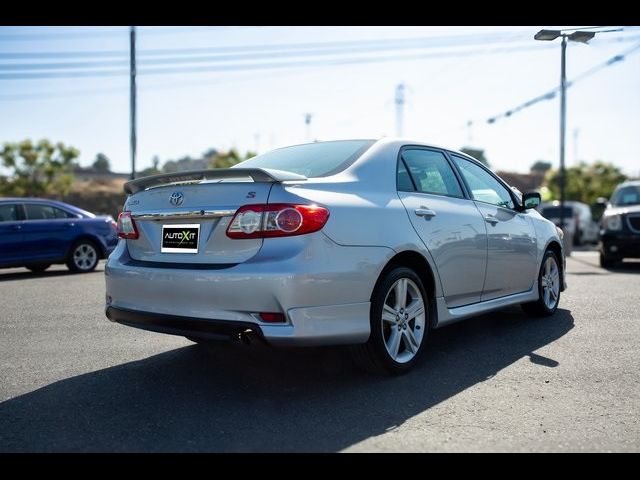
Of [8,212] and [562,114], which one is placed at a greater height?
[562,114]

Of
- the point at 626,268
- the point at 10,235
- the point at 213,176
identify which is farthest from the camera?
the point at 626,268

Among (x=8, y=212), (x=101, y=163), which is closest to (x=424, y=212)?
(x=8, y=212)

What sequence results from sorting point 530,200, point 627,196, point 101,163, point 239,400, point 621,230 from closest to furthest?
point 239,400
point 530,200
point 621,230
point 627,196
point 101,163

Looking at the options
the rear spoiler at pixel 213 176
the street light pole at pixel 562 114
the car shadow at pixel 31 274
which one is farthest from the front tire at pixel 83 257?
the street light pole at pixel 562 114

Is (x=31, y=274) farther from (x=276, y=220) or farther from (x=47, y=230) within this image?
(x=276, y=220)

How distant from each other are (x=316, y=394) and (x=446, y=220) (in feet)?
5.58

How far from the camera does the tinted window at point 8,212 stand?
11.2 metres

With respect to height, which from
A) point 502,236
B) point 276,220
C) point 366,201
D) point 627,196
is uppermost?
point 627,196

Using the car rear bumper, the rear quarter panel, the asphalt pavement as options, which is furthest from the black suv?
the car rear bumper

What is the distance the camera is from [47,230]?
452 inches

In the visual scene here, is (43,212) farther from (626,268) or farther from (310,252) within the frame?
(626,268)

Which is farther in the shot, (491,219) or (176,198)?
(491,219)

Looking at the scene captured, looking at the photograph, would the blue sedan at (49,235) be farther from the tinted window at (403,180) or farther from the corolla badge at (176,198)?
the tinted window at (403,180)
